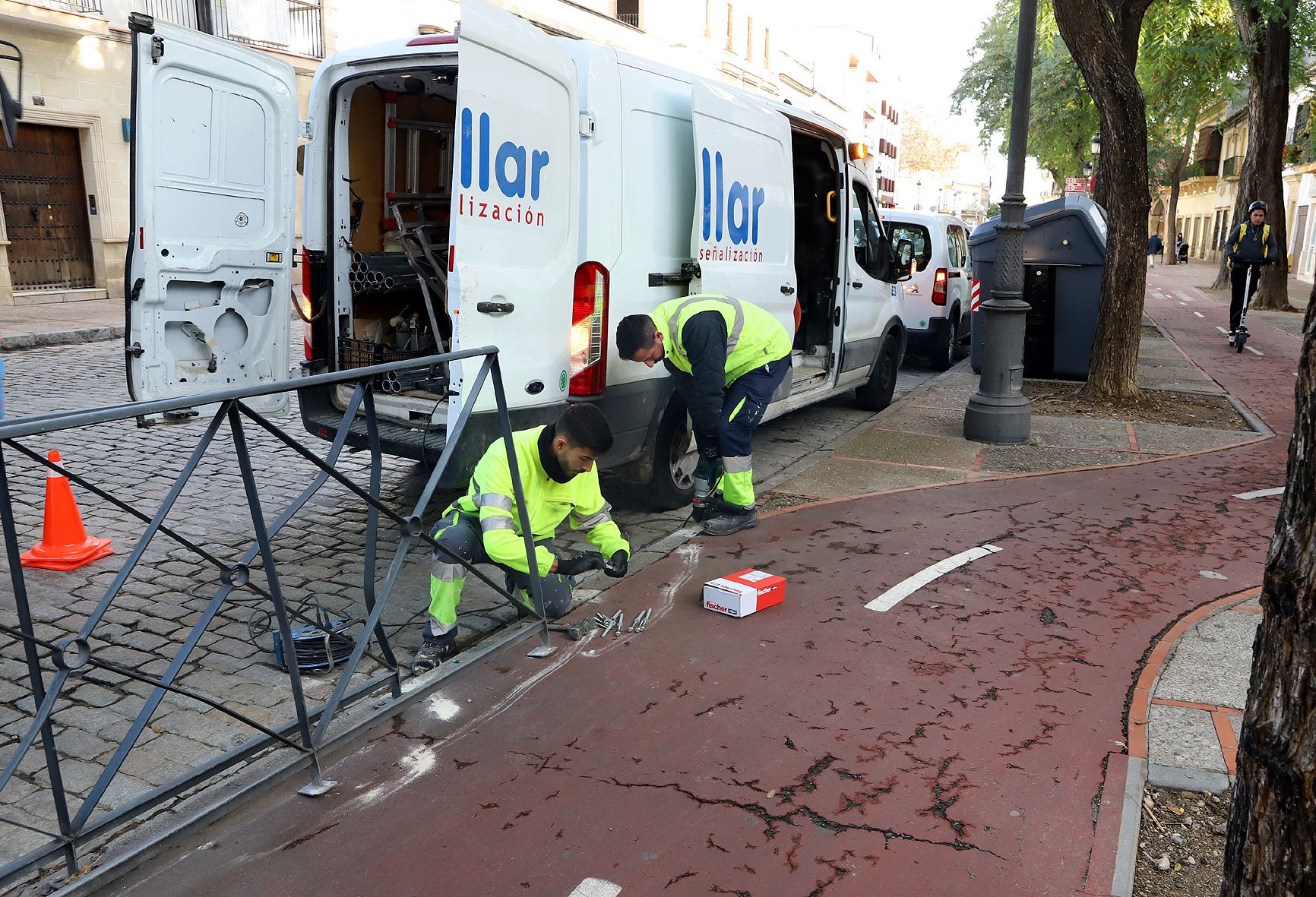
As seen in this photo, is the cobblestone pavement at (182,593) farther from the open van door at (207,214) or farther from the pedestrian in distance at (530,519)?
the open van door at (207,214)

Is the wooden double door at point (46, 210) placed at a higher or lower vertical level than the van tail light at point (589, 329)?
higher

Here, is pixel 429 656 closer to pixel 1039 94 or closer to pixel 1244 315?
pixel 1244 315

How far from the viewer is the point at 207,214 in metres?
5.30

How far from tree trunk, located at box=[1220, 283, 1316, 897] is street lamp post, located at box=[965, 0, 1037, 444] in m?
6.28

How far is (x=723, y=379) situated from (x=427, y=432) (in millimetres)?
1606

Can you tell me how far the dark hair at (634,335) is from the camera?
504cm

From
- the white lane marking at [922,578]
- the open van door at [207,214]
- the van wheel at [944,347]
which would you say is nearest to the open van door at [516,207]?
the open van door at [207,214]

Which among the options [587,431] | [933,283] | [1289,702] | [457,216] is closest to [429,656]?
[587,431]

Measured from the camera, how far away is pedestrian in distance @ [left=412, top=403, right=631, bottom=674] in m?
3.93

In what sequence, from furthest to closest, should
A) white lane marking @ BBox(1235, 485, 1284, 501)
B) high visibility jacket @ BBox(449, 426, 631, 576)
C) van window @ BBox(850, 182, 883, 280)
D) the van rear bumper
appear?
van window @ BBox(850, 182, 883, 280), white lane marking @ BBox(1235, 485, 1284, 501), the van rear bumper, high visibility jacket @ BBox(449, 426, 631, 576)

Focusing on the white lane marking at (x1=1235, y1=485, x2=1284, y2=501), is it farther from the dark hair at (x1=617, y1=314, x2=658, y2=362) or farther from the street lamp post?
the dark hair at (x1=617, y1=314, x2=658, y2=362)

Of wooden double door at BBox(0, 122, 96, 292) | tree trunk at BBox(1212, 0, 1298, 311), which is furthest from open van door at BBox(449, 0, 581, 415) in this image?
tree trunk at BBox(1212, 0, 1298, 311)

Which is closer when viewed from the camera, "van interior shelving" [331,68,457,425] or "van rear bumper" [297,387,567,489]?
"van rear bumper" [297,387,567,489]

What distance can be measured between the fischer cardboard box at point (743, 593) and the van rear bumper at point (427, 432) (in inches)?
45.3
